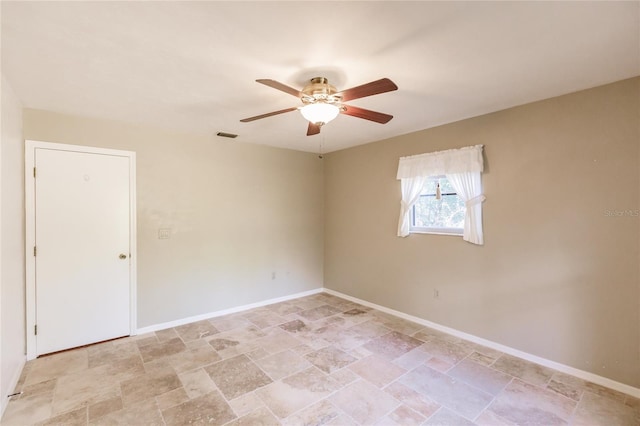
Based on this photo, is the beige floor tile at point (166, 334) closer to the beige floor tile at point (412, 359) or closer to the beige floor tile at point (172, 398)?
the beige floor tile at point (172, 398)

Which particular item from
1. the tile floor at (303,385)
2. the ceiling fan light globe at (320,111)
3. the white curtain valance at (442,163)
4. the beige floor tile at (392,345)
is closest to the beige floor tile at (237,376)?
the tile floor at (303,385)

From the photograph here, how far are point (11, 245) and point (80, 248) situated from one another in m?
0.74

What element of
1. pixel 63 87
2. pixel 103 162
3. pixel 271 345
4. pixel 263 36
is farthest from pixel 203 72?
pixel 271 345

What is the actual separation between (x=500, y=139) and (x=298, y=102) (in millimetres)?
2160

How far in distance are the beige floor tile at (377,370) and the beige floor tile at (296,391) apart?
12.2 inches

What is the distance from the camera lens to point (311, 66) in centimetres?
212

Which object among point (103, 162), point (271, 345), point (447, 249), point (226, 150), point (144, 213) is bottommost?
point (271, 345)

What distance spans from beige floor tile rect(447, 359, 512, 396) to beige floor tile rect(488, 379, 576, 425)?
7cm

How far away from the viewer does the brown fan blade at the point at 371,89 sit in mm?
1807

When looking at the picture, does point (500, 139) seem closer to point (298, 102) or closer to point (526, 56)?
point (526, 56)

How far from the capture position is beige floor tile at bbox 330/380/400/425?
6.95 feet

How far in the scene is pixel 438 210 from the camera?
3742mm

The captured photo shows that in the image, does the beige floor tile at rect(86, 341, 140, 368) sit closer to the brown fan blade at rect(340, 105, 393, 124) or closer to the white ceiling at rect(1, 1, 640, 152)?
the white ceiling at rect(1, 1, 640, 152)

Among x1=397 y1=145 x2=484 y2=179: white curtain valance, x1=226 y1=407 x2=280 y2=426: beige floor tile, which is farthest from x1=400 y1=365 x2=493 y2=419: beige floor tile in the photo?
x1=397 y1=145 x2=484 y2=179: white curtain valance
